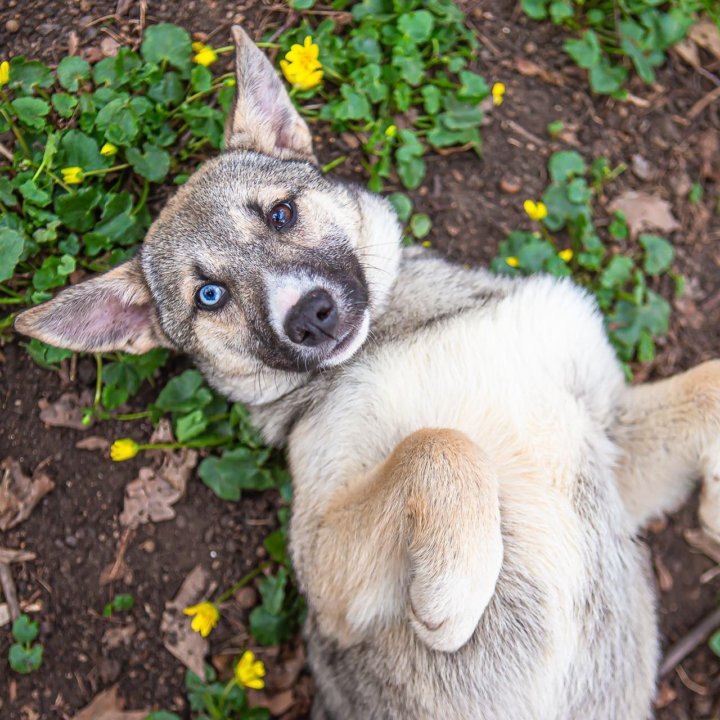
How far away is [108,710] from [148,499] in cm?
126

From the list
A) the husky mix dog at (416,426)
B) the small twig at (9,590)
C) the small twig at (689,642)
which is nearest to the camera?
the husky mix dog at (416,426)

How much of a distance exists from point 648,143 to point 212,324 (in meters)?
3.61

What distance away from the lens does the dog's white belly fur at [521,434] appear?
3.37m

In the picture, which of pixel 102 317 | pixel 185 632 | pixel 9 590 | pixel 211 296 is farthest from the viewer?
pixel 185 632

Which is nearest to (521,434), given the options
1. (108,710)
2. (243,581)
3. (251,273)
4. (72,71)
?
(251,273)

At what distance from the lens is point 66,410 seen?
4.58 metres

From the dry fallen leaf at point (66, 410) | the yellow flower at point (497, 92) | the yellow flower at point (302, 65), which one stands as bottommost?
the dry fallen leaf at point (66, 410)

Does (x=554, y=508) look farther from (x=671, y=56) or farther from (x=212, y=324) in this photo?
(x=671, y=56)

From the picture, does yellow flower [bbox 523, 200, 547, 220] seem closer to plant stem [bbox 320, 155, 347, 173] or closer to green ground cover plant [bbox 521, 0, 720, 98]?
green ground cover plant [bbox 521, 0, 720, 98]

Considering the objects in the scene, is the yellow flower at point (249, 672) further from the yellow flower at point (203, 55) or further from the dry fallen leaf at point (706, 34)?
the dry fallen leaf at point (706, 34)

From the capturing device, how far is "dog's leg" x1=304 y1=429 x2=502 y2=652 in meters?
3.12

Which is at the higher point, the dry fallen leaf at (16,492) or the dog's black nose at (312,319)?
the dog's black nose at (312,319)

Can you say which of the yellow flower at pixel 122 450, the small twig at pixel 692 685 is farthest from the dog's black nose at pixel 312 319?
the small twig at pixel 692 685

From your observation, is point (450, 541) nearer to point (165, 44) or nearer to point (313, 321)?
point (313, 321)
